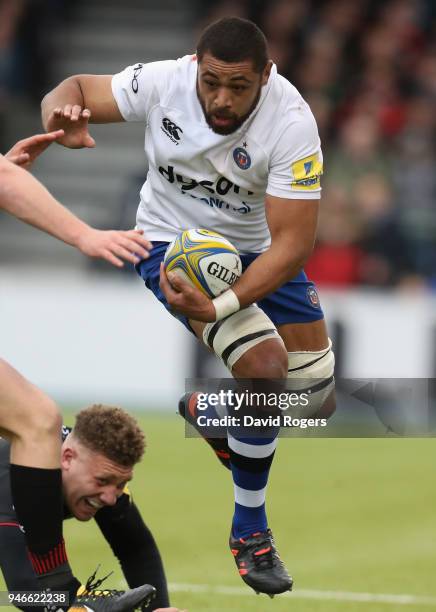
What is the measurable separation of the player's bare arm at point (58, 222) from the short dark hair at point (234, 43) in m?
1.10

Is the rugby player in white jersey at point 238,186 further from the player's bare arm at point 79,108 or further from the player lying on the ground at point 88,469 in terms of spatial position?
the player lying on the ground at point 88,469

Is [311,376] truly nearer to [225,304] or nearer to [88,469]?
[225,304]

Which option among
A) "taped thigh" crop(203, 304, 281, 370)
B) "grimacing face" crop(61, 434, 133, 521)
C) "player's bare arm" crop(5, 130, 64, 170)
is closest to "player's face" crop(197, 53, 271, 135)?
"player's bare arm" crop(5, 130, 64, 170)

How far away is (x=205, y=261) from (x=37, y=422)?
1.21 metres

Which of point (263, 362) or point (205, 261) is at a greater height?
point (205, 261)

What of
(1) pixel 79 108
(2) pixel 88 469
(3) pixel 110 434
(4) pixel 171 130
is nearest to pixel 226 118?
(4) pixel 171 130

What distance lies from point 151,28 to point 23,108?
2319 mm

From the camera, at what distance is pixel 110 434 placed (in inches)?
223

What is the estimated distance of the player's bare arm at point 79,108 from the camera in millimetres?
6121

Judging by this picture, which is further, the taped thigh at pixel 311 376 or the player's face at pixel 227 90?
the taped thigh at pixel 311 376

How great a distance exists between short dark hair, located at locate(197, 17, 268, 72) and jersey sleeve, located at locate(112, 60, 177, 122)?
1.24ft

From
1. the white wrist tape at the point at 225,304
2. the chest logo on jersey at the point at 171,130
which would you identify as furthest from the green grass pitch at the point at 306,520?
the chest logo on jersey at the point at 171,130

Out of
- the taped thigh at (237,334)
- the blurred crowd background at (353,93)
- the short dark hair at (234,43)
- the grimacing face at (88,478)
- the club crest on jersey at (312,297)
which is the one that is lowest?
the grimacing face at (88,478)

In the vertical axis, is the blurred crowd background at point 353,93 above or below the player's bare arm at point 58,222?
above
